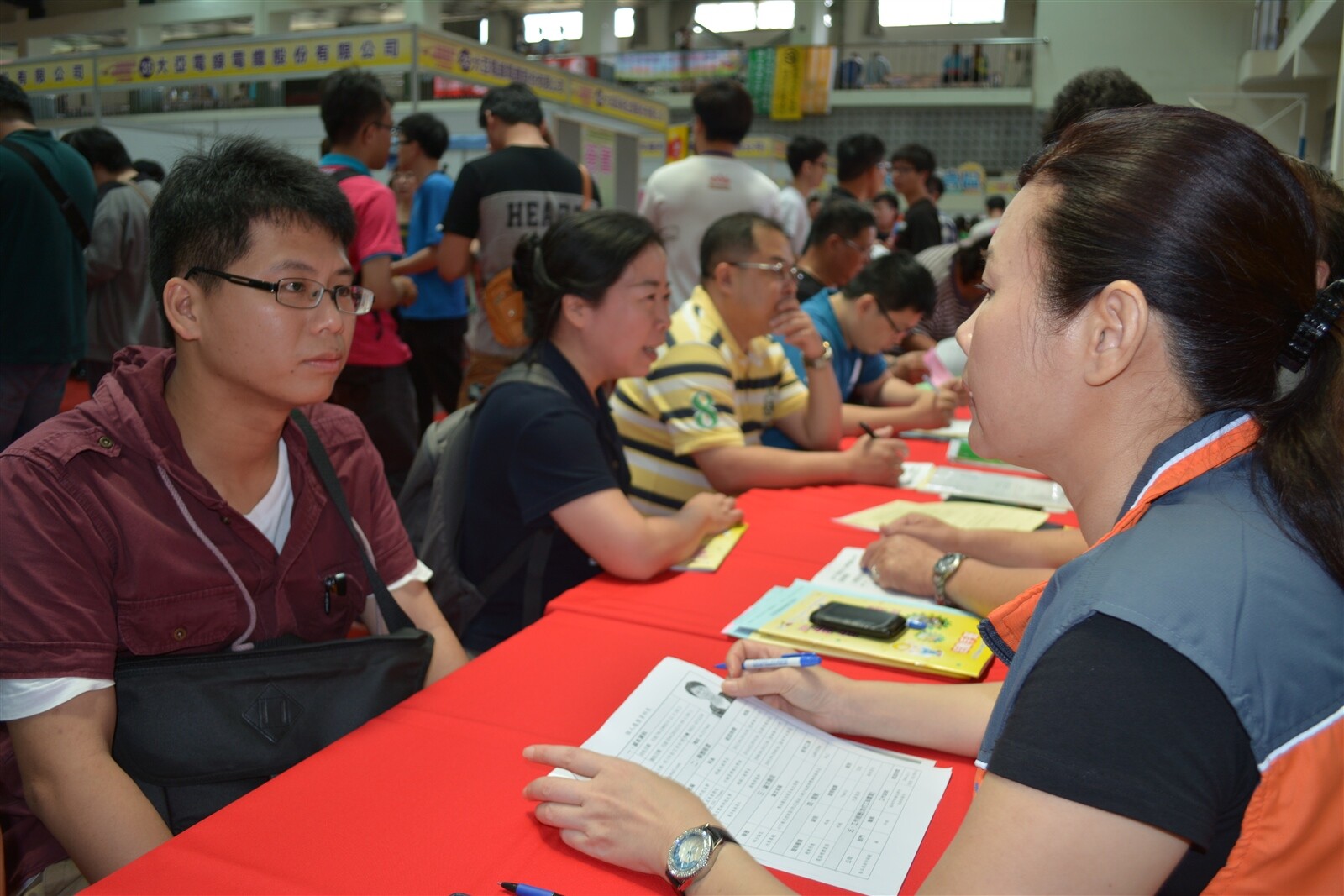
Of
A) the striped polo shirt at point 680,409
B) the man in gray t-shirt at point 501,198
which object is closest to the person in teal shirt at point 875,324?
the striped polo shirt at point 680,409

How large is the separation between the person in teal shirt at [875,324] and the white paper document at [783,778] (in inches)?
74.5

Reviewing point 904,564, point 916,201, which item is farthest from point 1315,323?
point 916,201

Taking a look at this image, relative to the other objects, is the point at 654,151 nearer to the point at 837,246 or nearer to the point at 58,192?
the point at 837,246

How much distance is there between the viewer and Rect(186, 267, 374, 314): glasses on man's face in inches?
A: 48.1

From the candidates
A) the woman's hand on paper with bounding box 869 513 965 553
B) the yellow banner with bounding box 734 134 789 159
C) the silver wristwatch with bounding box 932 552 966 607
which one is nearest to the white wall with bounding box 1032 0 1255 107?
the yellow banner with bounding box 734 134 789 159

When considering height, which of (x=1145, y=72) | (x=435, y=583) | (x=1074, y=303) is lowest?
(x=435, y=583)

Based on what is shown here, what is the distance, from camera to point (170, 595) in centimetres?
112

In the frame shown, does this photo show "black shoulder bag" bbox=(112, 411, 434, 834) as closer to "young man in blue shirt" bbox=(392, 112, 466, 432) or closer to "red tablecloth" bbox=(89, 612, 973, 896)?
"red tablecloth" bbox=(89, 612, 973, 896)

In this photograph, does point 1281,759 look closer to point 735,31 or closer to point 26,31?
point 735,31

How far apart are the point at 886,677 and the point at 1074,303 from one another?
0.65 metres

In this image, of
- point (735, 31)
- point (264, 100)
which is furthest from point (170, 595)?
point (735, 31)

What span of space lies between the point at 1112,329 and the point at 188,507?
1.00m

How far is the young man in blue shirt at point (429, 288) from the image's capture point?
12.8 feet

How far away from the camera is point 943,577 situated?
4.83 ft
